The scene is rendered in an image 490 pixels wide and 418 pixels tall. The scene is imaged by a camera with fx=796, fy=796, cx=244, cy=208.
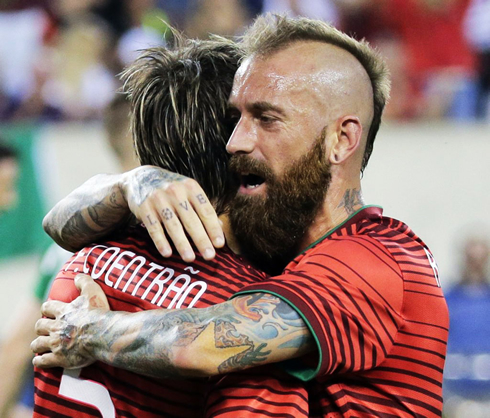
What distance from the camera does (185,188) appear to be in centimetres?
195

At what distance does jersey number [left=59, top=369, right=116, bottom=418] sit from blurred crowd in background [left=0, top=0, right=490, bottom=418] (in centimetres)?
408

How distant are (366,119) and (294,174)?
1.03 ft

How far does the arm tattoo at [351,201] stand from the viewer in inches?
90.2

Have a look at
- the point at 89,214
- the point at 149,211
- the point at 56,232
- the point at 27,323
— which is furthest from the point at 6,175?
the point at 149,211

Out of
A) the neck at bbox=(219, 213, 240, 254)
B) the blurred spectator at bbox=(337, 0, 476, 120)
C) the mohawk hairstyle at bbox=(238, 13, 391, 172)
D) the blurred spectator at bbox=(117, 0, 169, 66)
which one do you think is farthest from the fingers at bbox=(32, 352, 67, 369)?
the blurred spectator at bbox=(337, 0, 476, 120)

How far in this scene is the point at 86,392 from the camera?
2.06 m

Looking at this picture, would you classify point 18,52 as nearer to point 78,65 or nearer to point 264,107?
point 78,65

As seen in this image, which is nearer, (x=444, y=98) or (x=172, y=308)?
(x=172, y=308)

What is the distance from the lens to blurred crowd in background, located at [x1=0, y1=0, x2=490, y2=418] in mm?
6363

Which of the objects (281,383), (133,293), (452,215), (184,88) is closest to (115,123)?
(184,88)

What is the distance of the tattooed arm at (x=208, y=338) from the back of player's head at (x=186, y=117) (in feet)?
1.75

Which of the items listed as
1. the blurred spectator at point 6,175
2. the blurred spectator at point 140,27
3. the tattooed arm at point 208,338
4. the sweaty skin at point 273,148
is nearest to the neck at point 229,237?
the sweaty skin at point 273,148

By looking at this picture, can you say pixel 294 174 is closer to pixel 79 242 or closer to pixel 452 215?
pixel 79 242

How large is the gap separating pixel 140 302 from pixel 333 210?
2.06ft
